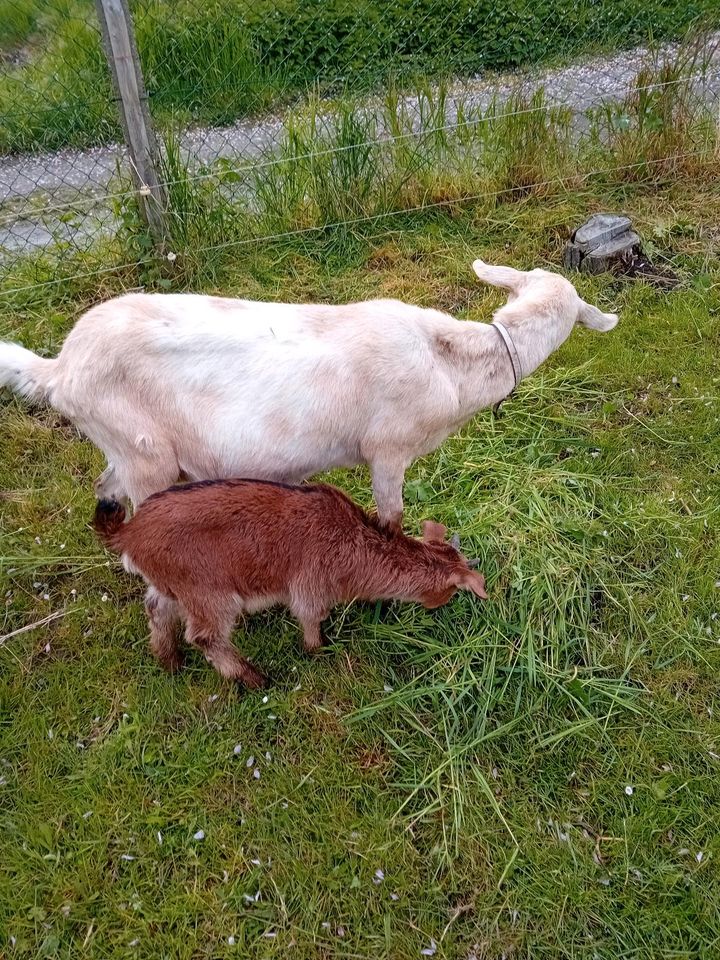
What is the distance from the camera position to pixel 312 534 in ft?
8.93

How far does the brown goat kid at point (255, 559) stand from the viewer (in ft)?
8.43

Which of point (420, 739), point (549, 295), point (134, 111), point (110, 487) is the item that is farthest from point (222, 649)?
point (134, 111)

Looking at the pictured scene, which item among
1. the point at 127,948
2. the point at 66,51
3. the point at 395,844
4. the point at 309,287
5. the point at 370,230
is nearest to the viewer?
the point at 127,948

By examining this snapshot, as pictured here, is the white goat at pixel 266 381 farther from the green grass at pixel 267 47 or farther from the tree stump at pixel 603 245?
the green grass at pixel 267 47

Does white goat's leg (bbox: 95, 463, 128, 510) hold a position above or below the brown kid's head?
above

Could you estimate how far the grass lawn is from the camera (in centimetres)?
240

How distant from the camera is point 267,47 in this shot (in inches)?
261

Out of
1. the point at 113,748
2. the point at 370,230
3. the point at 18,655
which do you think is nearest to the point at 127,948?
the point at 113,748

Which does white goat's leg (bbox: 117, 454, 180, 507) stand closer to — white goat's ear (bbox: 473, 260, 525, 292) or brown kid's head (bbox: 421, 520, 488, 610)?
brown kid's head (bbox: 421, 520, 488, 610)

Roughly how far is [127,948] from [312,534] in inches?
58.8

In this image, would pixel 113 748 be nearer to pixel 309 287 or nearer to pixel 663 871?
pixel 663 871

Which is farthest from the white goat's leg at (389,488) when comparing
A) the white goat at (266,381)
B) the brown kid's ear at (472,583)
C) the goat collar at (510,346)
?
the goat collar at (510,346)

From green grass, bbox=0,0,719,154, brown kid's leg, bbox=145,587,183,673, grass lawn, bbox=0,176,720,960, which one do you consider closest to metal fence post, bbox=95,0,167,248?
green grass, bbox=0,0,719,154

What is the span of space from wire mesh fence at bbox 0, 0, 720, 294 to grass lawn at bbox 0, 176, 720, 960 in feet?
6.11
